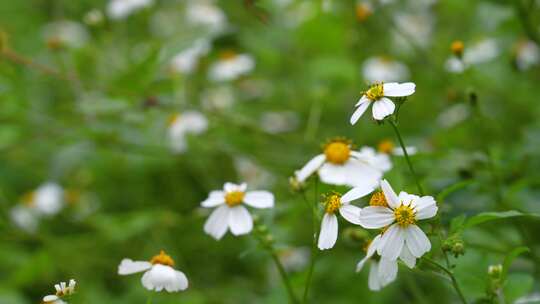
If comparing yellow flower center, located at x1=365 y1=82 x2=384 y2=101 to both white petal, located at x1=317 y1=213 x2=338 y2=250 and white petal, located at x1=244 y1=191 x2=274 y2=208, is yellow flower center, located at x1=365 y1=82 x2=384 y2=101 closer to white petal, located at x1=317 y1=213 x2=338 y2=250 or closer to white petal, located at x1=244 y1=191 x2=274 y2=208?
white petal, located at x1=317 y1=213 x2=338 y2=250

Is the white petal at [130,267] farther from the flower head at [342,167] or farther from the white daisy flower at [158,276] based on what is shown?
the flower head at [342,167]

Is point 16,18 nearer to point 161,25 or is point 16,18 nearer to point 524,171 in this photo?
point 161,25

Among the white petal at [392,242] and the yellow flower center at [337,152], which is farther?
the yellow flower center at [337,152]

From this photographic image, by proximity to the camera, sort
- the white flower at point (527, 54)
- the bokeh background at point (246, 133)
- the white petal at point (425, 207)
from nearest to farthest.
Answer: the white petal at point (425, 207) → the bokeh background at point (246, 133) → the white flower at point (527, 54)

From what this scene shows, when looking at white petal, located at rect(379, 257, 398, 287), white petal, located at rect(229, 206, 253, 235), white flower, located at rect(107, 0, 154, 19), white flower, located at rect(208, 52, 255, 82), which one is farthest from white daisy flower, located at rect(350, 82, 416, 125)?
white flower, located at rect(208, 52, 255, 82)

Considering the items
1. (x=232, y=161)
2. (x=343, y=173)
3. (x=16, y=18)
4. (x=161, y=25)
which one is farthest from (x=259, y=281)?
(x=16, y=18)

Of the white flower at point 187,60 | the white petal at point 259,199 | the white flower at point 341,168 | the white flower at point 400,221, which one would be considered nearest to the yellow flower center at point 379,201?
the white flower at point 400,221

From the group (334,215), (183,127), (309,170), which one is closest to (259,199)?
(309,170)
